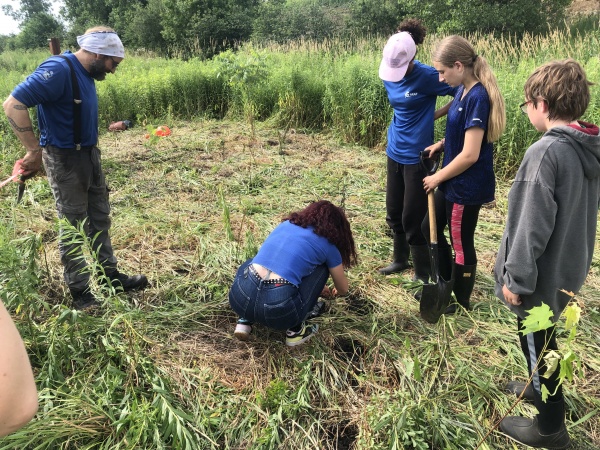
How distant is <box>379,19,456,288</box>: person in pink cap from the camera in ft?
8.96

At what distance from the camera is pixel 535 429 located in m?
1.74

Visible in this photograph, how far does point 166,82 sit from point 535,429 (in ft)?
28.6

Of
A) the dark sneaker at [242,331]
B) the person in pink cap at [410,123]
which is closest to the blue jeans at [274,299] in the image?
the dark sneaker at [242,331]

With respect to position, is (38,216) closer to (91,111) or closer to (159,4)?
(91,111)

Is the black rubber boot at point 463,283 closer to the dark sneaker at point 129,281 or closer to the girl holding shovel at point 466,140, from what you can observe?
the girl holding shovel at point 466,140

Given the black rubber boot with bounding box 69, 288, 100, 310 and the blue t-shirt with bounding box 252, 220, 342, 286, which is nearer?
the blue t-shirt with bounding box 252, 220, 342, 286

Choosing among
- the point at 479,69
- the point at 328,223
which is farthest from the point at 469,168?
the point at 328,223

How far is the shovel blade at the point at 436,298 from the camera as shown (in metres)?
2.48

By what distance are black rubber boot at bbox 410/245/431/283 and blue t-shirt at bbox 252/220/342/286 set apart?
0.87 metres

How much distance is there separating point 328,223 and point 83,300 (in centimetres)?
184

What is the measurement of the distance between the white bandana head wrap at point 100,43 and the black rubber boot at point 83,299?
1619 mm

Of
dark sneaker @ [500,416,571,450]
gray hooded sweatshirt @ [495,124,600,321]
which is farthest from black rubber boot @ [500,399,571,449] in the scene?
gray hooded sweatshirt @ [495,124,600,321]

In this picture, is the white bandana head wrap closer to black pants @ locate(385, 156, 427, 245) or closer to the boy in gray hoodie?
black pants @ locate(385, 156, 427, 245)

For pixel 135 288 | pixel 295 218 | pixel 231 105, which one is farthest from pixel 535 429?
pixel 231 105
